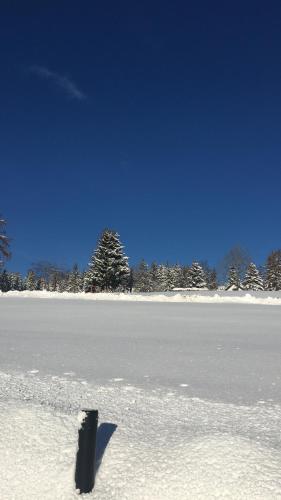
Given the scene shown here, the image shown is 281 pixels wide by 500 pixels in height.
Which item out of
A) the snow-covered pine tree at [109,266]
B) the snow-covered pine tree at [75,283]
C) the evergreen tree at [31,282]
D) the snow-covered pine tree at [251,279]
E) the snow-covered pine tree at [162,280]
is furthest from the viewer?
the evergreen tree at [31,282]

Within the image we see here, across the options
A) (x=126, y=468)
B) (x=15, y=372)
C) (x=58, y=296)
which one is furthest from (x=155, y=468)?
(x=58, y=296)

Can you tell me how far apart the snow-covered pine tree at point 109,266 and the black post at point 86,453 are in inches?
2079

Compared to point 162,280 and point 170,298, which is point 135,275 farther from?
point 170,298

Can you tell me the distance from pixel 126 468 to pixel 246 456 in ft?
2.58

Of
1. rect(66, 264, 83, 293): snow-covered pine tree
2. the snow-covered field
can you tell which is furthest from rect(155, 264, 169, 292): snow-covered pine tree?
the snow-covered field

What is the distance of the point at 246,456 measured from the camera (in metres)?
2.86

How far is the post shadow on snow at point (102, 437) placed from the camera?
3.08 m

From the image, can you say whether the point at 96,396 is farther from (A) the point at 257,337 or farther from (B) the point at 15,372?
(A) the point at 257,337

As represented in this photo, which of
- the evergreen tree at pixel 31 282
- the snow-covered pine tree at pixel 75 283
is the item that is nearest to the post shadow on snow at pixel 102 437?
the snow-covered pine tree at pixel 75 283

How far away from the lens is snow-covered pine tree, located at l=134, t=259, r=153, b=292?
10556 centimetres

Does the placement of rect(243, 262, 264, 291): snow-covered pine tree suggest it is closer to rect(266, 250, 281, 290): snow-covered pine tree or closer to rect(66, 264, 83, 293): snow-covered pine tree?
rect(266, 250, 281, 290): snow-covered pine tree

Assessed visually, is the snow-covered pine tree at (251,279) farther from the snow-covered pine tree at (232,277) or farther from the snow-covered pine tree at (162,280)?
the snow-covered pine tree at (162,280)

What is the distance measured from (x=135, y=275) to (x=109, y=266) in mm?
58824

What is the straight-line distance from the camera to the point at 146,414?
406cm
